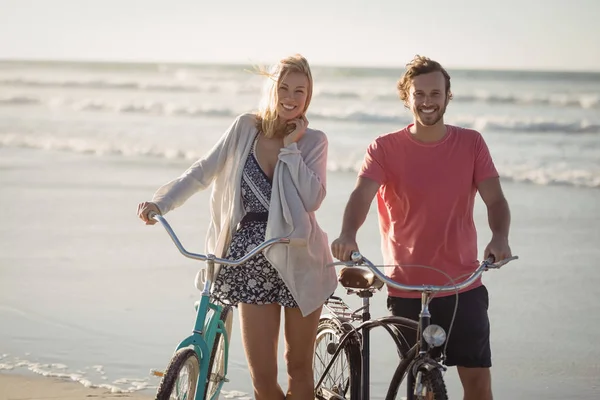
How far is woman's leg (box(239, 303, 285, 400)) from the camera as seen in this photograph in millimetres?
4340

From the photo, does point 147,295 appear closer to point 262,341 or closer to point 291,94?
point 262,341

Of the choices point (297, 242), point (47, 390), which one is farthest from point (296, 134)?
point (47, 390)

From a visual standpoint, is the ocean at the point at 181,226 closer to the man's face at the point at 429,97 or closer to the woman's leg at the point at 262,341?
the woman's leg at the point at 262,341

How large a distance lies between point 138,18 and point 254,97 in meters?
4.37

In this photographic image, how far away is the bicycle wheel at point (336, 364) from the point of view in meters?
4.57

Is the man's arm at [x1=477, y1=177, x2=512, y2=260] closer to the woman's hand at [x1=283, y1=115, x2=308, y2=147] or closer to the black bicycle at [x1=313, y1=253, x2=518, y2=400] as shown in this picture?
the black bicycle at [x1=313, y1=253, x2=518, y2=400]

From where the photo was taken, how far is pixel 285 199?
4.26m

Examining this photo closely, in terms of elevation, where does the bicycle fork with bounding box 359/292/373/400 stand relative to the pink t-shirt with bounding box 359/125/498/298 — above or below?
below

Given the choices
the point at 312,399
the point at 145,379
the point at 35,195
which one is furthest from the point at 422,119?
the point at 35,195

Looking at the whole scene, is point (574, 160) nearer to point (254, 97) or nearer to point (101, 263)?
point (101, 263)

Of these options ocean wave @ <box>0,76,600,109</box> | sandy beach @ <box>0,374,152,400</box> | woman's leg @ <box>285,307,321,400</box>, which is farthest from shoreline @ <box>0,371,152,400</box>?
ocean wave @ <box>0,76,600,109</box>

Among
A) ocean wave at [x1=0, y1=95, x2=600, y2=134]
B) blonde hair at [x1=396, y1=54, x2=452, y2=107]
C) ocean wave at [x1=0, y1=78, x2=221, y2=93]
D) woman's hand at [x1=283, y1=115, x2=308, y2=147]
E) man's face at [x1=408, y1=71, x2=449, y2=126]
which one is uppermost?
ocean wave at [x1=0, y1=78, x2=221, y2=93]

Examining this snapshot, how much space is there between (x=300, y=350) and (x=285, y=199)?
62 centimetres

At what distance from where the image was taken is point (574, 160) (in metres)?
14.7
